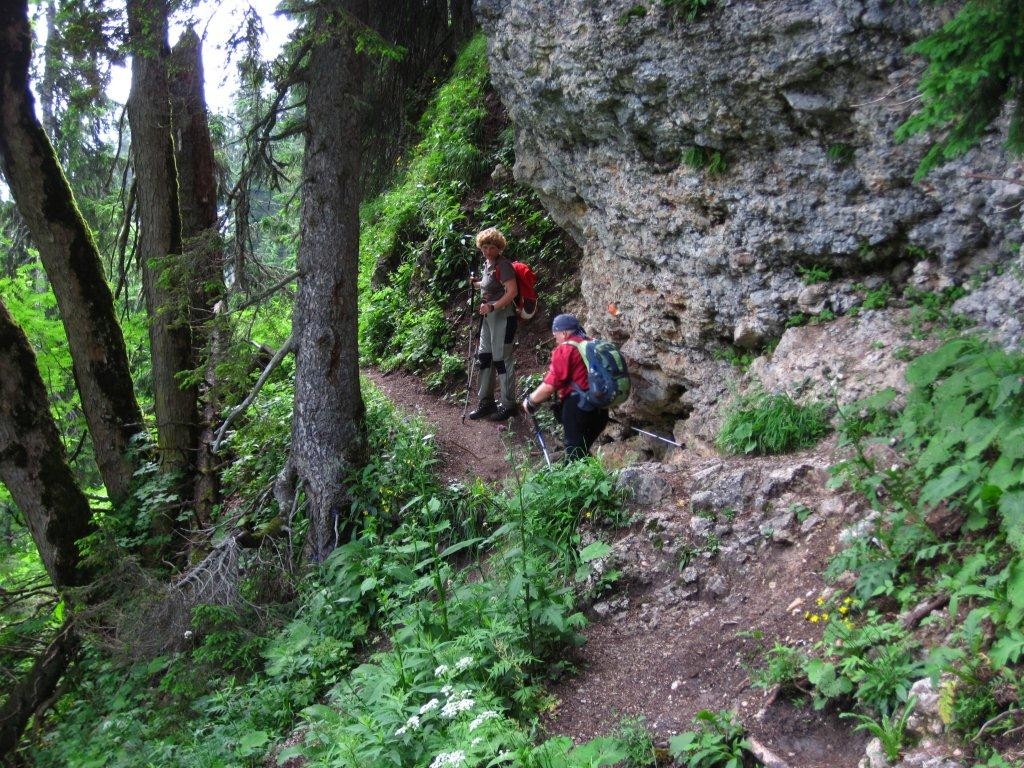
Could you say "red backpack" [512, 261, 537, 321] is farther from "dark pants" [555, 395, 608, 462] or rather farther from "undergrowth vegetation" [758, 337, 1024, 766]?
"undergrowth vegetation" [758, 337, 1024, 766]

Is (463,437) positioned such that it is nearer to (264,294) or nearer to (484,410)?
(484,410)

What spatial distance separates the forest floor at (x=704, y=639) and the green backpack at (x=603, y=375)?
1.50 metres

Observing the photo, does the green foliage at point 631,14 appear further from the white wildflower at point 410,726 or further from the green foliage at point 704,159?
the white wildflower at point 410,726

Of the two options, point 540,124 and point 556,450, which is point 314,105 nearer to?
point 540,124

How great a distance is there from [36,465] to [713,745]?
8.14 meters

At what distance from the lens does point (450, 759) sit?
127 inches

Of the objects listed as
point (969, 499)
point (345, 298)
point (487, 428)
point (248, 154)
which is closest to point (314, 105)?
point (248, 154)

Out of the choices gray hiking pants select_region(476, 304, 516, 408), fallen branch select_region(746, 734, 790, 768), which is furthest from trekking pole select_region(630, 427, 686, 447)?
fallen branch select_region(746, 734, 790, 768)

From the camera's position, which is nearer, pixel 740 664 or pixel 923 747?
pixel 923 747

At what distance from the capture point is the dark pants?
7.55 meters

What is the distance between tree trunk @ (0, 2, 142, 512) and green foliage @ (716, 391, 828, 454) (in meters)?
7.36

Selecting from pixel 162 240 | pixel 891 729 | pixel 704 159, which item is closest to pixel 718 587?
pixel 891 729

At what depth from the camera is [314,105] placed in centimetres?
768

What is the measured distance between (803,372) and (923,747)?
3764mm
